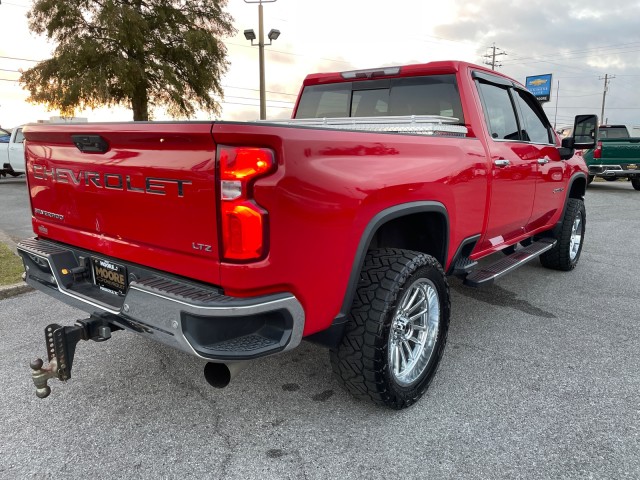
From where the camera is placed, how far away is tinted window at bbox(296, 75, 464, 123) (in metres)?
3.54

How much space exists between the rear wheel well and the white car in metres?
14.7

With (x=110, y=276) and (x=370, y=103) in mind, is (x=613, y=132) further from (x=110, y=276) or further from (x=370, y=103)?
(x=110, y=276)

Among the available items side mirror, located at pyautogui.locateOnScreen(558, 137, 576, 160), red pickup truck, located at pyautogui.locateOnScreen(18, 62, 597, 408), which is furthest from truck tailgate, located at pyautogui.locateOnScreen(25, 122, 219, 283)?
side mirror, located at pyautogui.locateOnScreen(558, 137, 576, 160)

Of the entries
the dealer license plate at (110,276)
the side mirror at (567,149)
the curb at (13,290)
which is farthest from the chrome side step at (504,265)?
the curb at (13,290)

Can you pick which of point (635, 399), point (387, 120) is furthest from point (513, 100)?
point (635, 399)

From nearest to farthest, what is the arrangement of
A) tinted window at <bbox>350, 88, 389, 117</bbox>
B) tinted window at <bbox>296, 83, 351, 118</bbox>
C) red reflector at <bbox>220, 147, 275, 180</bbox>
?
red reflector at <bbox>220, 147, 275, 180</bbox> < tinted window at <bbox>350, 88, 389, 117</bbox> < tinted window at <bbox>296, 83, 351, 118</bbox>

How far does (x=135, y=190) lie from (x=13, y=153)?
15.5m

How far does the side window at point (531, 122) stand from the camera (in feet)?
14.1

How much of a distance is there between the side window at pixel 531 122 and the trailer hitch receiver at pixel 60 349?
143 inches

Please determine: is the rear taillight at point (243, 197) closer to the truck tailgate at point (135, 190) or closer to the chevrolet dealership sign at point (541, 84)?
the truck tailgate at point (135, 190)

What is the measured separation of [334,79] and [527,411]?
295 centimetres

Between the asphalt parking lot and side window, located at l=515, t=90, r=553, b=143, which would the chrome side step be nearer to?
the asphalt parking lot

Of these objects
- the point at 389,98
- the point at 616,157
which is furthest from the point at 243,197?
the point at 616,157

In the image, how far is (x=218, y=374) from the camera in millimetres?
2150
